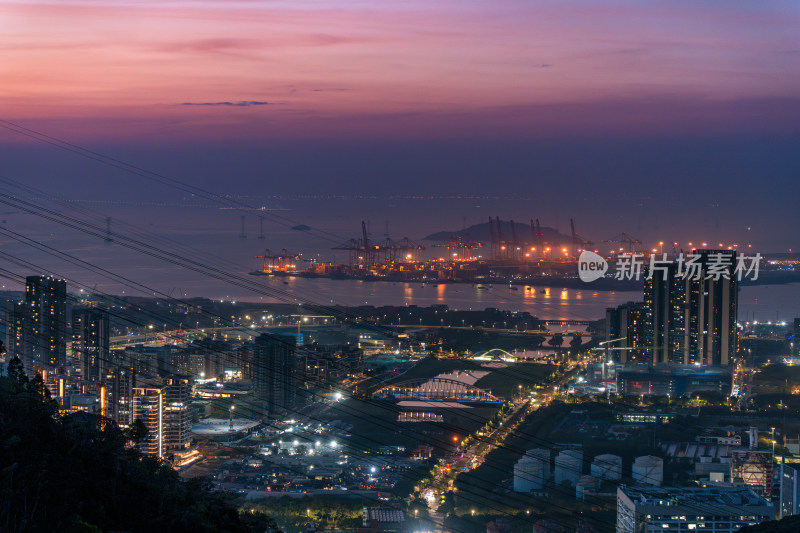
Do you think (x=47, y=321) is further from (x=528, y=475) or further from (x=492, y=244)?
(x=492, y=244)

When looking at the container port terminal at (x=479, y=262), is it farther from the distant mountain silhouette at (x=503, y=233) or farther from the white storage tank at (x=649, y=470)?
the white storage tank at (x=649, y=470)

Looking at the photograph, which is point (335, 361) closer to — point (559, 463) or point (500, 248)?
point (559, 463)

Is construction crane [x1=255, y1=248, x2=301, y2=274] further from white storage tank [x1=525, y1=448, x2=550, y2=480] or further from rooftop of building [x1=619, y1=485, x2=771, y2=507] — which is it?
rooftop of building [x1=619, y1=485, x2=771, y2=507]

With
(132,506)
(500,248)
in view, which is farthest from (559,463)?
(500,248)

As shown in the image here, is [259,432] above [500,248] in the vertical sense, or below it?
below

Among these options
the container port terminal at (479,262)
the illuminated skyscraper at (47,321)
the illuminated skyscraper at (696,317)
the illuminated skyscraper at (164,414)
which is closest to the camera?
the illuminated skyscraper at (164,414)

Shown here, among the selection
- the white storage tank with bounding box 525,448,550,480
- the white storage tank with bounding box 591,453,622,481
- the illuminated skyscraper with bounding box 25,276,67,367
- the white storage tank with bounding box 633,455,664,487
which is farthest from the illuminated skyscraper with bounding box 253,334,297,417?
the white storage tank with bounding box 633,455,664,487

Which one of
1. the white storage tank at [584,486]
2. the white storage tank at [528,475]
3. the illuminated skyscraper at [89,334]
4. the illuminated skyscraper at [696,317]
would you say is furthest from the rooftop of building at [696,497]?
the illuminated skyscraper at [696,317]
